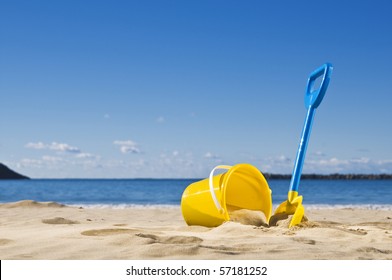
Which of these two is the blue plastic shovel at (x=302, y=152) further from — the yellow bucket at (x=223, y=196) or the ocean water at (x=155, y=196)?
the ocean water at (x=155, y=196)

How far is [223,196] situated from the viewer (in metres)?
4.24

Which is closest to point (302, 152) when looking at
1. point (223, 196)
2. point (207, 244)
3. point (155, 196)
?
point (223, 196)

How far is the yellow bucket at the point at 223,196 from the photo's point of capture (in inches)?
169

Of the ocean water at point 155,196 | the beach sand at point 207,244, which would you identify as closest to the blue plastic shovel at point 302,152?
the beach sand at point 207,244

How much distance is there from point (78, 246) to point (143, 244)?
1.39ft

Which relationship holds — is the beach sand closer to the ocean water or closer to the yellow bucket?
the yellow bucket

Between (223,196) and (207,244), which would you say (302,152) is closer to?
(223,196)

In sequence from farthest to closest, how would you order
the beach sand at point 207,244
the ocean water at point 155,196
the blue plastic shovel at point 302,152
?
the ocean water at point 155,196 < the blue plastic shovel at point 302,152 < the beach sand at point 207,244

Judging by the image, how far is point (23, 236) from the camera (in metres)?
3.69

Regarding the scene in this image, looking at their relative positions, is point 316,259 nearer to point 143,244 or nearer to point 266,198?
point 143,244

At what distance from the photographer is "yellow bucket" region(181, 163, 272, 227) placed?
428 centimetres

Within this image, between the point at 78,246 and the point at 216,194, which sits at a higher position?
the point at 216,194
